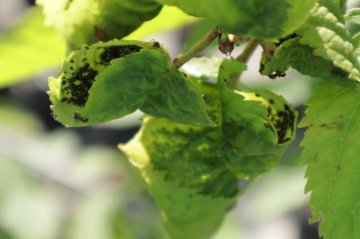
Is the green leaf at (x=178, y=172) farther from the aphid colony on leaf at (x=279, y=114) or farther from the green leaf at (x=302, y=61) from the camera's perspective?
the green leaf at (x=302, y=61)

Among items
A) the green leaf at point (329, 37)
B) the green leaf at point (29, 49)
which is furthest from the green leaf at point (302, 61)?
the green leaf at point (29, 49)

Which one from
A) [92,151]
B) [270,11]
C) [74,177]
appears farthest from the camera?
[92,151]

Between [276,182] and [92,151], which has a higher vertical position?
[276,182]

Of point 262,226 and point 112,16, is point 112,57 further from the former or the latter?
point 262,226

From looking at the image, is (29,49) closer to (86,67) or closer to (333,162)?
(86,67)

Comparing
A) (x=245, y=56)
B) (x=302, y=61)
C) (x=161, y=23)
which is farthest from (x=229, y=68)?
(x=161, y=23)

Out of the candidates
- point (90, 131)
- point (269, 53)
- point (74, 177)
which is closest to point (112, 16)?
point (269, 53)

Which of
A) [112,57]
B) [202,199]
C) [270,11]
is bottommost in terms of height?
[202,199]

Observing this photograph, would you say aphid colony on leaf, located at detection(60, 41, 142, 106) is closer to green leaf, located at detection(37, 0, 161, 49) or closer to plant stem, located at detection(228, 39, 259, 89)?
green leaf, located at detection(37, 0, 161, 49)
